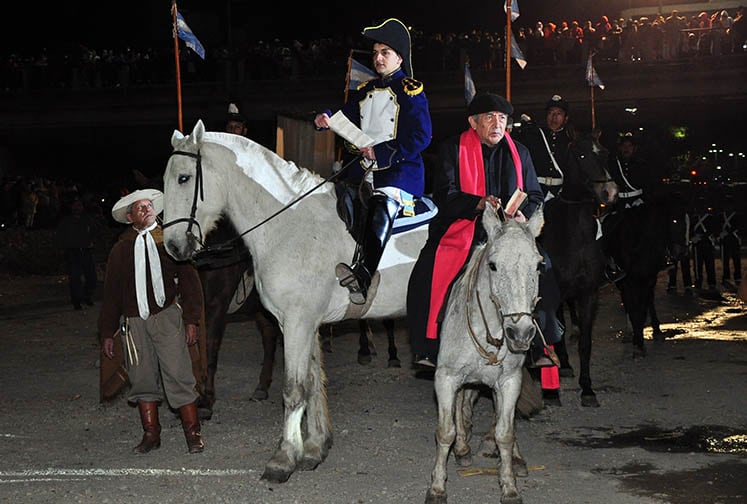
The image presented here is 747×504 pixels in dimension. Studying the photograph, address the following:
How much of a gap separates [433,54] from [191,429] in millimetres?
31359

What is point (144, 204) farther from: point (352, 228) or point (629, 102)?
point (629, 102)

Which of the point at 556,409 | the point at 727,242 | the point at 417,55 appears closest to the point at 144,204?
the point at 556,409

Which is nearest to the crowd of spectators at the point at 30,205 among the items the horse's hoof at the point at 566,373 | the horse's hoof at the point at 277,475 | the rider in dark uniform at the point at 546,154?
the rider in dark uniform at the point at 546,154

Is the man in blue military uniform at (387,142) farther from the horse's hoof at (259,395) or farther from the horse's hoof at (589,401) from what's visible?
the horse's hoof at (589,401)

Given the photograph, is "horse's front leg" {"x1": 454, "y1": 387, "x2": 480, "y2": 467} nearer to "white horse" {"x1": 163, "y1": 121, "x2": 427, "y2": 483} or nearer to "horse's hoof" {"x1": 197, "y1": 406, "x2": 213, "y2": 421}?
"white horse" {"x1": 163, "y1": 121, "x2": 427, "y2": 483}

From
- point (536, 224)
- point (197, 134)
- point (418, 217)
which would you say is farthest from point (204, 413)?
A: point (536, 224)

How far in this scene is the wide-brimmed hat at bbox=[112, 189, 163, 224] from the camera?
823 centimetres

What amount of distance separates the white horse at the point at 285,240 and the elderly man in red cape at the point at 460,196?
68 cm

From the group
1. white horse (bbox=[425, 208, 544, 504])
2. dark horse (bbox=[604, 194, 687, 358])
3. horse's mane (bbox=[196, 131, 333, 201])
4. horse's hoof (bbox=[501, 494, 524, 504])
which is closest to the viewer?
white horse (bbox=[425, 208, 544, 504])

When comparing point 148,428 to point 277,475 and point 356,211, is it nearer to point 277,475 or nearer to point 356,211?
point 277,475

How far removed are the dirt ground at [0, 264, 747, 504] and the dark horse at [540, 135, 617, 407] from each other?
1.04 meters

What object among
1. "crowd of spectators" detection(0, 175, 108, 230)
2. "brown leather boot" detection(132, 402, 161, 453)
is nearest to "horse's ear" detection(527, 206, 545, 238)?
"brown leather boot" detection(132, 402, 161, 453)

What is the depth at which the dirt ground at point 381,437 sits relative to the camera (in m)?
7.15

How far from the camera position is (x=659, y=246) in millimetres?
13945
